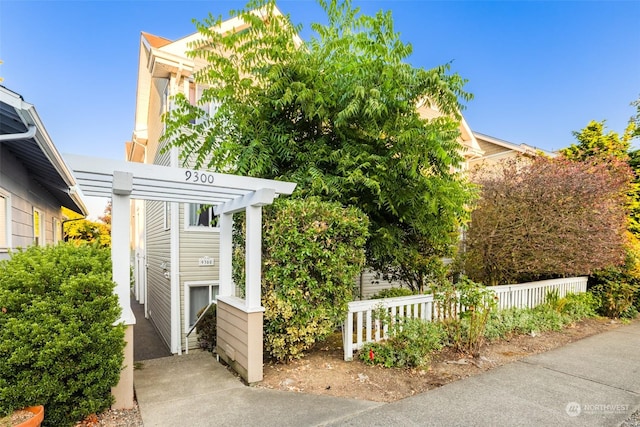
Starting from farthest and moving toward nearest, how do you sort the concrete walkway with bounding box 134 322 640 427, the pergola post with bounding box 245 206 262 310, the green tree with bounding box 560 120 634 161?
1. the green tree with bounding box 560 120 634 161
2. the pergola post with bounding box 245 206 262 310
3. the concrete walkway with bounding box 134 322 640 427

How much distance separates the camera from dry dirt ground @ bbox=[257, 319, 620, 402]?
4.33 metres

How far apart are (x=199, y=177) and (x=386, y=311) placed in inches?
140

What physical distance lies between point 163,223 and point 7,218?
4.06 m

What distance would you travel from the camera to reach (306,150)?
6.36 meters

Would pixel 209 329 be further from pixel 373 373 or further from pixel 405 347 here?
pixel 405 347

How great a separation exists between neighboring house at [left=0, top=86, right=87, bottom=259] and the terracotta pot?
1.46 metres

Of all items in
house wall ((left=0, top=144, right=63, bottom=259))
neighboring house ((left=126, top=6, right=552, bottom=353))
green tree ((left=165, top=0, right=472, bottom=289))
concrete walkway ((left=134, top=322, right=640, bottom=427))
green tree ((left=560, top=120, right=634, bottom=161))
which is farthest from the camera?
green tree ((left=560, top=120, right=634, bottom=161))

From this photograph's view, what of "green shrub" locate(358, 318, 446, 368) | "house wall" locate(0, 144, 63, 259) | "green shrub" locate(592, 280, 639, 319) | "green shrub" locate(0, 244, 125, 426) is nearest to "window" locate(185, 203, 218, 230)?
"house wall" locate(0, 144, 63, 259)

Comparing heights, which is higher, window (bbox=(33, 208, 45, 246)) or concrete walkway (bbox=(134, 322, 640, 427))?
window (bbox=(33, 208, 45, 246))

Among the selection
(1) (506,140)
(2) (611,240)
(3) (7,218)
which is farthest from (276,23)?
(1) (506,140)

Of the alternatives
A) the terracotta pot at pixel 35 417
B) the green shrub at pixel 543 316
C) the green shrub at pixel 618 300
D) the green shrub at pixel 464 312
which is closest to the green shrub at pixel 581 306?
the green shrub at pixel 543 316

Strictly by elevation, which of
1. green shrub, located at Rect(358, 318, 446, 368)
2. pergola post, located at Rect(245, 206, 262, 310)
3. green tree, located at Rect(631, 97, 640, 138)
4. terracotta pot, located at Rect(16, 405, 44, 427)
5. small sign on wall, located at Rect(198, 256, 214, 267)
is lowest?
green shrub, located at Rect(358, 318, 446, 368)

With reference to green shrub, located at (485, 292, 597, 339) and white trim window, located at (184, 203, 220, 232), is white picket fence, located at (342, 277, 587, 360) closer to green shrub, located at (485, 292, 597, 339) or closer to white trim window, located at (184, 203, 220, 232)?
green shrub, located at (485, 292, 597, 339)

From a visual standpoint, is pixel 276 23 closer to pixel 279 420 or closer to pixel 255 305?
pixel 255 305
